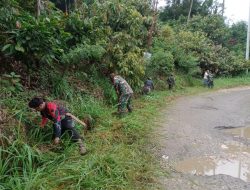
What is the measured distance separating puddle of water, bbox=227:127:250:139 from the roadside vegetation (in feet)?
7.11

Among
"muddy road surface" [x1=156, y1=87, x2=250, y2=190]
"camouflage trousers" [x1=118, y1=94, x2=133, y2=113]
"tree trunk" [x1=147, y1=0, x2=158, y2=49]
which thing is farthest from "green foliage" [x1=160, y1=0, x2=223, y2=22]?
"camouflage trousers" [x1=118, y1=94, x2=133, y2=113]

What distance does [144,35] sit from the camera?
52.9 ft

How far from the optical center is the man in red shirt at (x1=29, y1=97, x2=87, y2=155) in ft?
18.4

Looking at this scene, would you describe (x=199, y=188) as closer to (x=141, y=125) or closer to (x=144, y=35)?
(x=141, y=125)

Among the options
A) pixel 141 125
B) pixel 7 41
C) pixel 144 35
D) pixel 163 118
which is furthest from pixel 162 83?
pixel 7 41

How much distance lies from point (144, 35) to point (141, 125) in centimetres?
889

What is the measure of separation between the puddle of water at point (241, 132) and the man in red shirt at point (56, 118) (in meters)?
4.36

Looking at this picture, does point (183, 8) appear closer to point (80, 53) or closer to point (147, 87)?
point (147, 87)

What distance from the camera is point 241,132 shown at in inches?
336

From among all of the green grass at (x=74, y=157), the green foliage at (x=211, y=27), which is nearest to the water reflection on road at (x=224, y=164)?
the green grass at (x=74, y=157)

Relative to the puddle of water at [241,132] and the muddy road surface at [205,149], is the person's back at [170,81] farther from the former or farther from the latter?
the puddle of water at [241,132]

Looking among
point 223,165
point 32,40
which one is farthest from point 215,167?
point 32,40

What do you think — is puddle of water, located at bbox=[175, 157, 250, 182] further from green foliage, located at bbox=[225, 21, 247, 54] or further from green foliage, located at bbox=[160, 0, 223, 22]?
green foliage, located at bbox=[160, 0, 223, 22]

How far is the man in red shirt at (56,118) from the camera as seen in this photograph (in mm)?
5621
